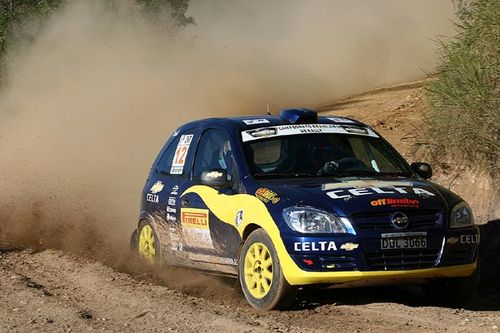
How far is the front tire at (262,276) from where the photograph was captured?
7.26 m

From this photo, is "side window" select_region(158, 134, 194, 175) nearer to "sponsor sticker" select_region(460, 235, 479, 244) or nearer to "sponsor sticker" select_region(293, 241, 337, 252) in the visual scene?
"sponsor sticker" select_region(293, 241, 337, 252)

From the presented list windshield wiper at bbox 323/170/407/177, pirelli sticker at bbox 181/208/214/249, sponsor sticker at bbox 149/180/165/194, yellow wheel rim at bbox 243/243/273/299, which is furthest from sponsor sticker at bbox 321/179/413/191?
sponsor sticker at bbox 149/180/165/194

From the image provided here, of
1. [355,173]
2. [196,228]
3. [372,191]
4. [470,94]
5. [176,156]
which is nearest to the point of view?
[372,191]

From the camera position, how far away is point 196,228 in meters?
8.53

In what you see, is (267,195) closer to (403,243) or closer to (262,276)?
(262,276)

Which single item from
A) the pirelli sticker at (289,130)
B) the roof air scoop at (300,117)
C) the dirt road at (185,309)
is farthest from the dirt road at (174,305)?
the roof air scoop at (300,117)

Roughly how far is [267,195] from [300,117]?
1.35 m

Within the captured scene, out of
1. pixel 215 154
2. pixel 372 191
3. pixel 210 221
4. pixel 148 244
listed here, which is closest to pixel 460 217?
pixel 372 191

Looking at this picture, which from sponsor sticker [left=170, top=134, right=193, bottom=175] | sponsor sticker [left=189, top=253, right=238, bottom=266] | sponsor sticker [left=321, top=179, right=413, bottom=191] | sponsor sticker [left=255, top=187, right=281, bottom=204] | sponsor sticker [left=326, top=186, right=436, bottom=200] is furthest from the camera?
sponsor sticker [left=170, top=134, right=193, bottom=175]

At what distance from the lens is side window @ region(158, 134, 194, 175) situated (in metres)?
9.30

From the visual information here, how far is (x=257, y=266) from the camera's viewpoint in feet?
24.8

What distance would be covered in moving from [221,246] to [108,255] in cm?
274

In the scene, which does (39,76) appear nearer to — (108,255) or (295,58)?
(295,58)

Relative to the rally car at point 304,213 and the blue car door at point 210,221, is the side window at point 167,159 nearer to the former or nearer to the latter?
the rally car at point 304,213
